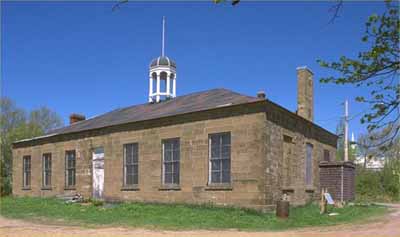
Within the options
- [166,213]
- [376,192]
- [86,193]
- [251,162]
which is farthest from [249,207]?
[376,192]

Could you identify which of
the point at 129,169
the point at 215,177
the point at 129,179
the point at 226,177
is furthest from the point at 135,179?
the point at 226,177

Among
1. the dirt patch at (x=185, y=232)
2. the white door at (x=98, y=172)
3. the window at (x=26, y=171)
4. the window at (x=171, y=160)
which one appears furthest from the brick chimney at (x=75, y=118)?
the dirt patch at (x=185, y=232)

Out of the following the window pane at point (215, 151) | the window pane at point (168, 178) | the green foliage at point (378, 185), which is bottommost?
the green foliage at point (378, 185)

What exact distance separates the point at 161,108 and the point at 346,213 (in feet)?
33.4

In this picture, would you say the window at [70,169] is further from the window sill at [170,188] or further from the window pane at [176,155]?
the window pane at [176,155]

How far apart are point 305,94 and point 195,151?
7050 millimetres

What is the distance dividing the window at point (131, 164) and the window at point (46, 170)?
7.46m

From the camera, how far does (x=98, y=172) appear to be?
23.3m

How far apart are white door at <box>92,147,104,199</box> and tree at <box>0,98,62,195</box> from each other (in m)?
14.4

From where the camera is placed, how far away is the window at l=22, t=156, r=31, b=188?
94.5 feet

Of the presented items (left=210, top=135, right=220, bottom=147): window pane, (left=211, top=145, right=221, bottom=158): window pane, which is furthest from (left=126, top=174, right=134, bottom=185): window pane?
(left=210, top=135, right=220, bottom=147): window pane

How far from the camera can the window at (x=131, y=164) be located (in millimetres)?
21234

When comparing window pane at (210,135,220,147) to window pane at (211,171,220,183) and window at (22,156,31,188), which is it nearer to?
window pane at (211,171,220,183)

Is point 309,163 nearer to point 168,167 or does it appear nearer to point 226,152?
point 226,152
